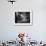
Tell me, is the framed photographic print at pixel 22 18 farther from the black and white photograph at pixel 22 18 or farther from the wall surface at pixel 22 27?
the wall surface at pixel 22 27

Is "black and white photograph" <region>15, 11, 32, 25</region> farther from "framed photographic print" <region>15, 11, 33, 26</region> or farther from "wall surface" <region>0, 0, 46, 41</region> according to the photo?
"wall surface" <region>0, 0, 46, 41</region>

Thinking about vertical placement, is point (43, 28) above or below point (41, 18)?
below

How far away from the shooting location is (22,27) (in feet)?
14.7

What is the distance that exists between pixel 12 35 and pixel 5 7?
3.13 ft

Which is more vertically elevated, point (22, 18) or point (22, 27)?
point (22, 18)

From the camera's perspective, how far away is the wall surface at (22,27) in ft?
14.5

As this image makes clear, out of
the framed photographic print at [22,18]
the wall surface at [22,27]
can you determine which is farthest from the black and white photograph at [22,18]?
the wall surface at [22,27]

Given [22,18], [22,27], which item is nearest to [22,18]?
[22,18]

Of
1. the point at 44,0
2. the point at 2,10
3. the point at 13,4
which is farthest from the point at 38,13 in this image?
the point at 2,10

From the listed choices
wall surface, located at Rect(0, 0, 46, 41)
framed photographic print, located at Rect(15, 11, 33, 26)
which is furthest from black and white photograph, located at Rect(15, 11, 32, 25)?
wall surface, located at Rect(0, 0, 46, 41)

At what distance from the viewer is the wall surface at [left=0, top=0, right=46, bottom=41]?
443 centimetres

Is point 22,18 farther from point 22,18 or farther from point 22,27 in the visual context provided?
point 22,27

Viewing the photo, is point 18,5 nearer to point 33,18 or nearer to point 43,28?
point 33,18

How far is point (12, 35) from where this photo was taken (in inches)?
177
